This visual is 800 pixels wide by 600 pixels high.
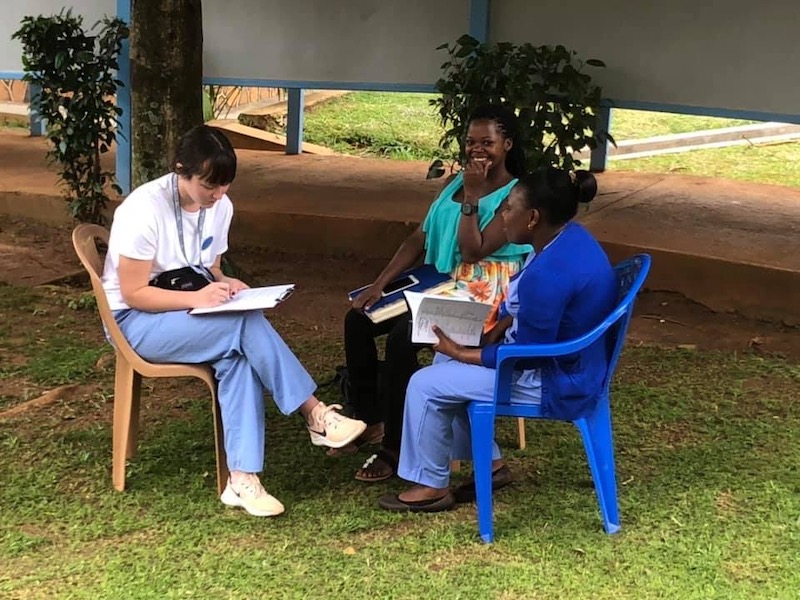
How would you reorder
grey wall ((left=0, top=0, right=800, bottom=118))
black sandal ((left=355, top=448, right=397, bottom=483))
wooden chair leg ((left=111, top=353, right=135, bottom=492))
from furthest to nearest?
grey wall ((left=0, top=0, right=800, bottom=118)) < black sandal ((left=355, top=448, right=397, bottom=483)) < wooden chair leg ((left=111, top=353, right=135, bottom=492))

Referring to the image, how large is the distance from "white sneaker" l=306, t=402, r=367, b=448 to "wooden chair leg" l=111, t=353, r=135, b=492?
0.65 m

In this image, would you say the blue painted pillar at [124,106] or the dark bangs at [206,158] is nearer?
the dark bangs at [206,158]

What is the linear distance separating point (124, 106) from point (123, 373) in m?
3.79

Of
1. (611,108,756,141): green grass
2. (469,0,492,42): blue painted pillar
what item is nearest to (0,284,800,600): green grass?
(469,0,492,42): blue painted pillar

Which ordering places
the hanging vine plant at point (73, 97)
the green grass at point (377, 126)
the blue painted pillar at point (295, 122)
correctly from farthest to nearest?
the green grass at point (377, 126), the blue painted pillar at point (295, 122), the hanging vine plant at point (73, 97)

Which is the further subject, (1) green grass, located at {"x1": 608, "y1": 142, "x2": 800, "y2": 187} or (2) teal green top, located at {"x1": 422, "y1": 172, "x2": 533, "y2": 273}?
(1) green grass, located at {"x1": 608, "y1": 142, "x2": 800, "y2": 187}

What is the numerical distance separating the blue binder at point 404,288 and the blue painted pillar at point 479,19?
2.93 m

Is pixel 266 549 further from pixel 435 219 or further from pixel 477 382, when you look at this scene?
pixel 435 219

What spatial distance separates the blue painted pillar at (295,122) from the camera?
8211mm

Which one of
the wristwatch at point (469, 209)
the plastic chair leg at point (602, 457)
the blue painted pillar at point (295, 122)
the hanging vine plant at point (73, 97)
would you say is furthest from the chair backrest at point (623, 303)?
the blue painted pillar at point (295, 122)

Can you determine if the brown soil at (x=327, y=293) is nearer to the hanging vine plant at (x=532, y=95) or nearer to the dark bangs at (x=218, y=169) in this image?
the hanging vine plant at (x=532, y=95)

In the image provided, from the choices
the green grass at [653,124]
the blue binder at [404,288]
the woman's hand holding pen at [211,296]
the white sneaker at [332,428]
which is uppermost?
the green grass at [653,124]

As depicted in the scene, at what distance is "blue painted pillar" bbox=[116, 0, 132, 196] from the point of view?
655cm

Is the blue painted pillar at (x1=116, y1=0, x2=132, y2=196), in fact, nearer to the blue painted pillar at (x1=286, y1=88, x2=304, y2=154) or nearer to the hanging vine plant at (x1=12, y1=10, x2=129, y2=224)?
the hanging vine plant at (x1=12, y1=10, x2=129, y2=224)
